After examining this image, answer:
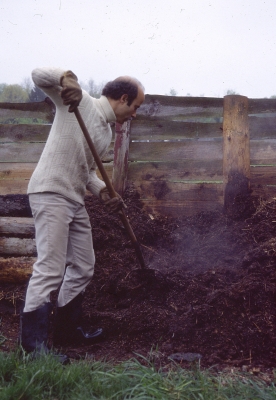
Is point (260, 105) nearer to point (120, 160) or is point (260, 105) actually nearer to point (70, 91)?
point (120, 160)

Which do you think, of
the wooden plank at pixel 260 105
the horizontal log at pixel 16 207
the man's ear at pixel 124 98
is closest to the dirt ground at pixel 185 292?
the horizontal log at pixel 16 207

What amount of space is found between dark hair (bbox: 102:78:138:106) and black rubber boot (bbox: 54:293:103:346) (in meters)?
1.68

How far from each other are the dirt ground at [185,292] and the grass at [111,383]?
0.45 m

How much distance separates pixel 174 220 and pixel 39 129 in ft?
8.60

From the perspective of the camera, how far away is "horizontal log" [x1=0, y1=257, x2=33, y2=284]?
4.76 metres

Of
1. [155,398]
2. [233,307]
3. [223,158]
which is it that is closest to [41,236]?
[155,398]

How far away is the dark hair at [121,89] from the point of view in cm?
354

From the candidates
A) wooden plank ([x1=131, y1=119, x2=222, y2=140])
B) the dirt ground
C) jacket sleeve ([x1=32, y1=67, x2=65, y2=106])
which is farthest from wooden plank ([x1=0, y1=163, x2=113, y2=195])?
jacket sleeve ([x1=32, y1=67, x2=65, y2=106])

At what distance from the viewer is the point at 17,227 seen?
5.03 m

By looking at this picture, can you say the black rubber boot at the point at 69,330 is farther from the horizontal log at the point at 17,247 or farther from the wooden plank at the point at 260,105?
the wooden plank at the point at 260,105

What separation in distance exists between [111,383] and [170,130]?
13.4ft

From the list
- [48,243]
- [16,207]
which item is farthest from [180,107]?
[48,243]

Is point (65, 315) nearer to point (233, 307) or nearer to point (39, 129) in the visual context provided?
point (233, 307)

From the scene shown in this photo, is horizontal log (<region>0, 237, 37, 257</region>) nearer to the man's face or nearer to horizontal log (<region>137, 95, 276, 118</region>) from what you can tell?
the man's face
